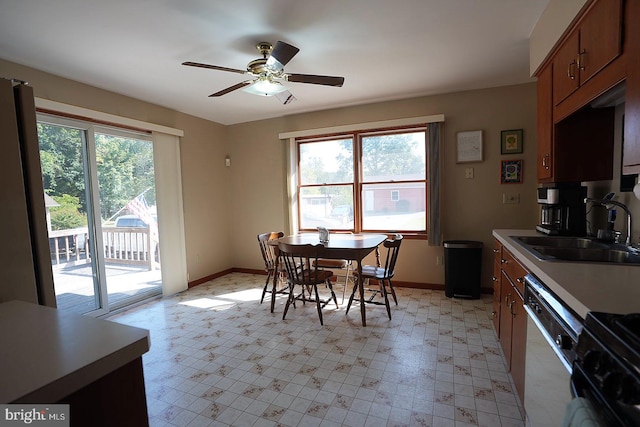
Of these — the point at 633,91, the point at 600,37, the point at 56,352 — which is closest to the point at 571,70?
the point at 600,37

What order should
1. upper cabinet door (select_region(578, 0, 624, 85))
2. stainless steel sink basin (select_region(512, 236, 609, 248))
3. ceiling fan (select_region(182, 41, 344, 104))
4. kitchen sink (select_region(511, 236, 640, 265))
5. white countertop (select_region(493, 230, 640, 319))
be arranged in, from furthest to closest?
ceiling fan (select_region(182, 41, 344, 104)) → stainless steel sink basin (select_region(512, 236, 609, 248)) → kitchen sink (select_region(511, 236, 640, 265)) → upper cabinet door (select_region(578, 0, 624, 85)) → white countertop (select_region(493, 230, 640, 319))

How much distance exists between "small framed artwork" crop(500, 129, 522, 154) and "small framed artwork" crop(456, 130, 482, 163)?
246 mm

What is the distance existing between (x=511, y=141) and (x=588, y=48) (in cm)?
209

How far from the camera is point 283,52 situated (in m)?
1.98

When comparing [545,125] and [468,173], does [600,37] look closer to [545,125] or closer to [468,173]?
[545,125]

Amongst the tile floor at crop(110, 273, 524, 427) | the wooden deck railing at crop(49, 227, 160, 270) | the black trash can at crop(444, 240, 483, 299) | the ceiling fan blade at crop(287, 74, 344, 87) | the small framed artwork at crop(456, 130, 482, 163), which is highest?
the ceiling fan blade at crop(287, 74, 344, 87)

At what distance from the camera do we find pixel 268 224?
4.79 metres

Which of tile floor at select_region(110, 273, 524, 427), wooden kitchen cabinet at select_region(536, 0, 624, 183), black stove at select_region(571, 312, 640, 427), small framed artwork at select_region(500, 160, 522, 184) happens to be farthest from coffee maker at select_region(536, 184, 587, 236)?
black stove at select_region(571, 312, 640, 427)

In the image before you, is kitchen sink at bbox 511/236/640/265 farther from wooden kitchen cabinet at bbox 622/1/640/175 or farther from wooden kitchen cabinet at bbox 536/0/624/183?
wooden kitchen cabinet at bbox 622/1/640/175

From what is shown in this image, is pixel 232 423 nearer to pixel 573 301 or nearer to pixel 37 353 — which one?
pixel 37 353

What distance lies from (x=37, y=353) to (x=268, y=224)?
13.4ft

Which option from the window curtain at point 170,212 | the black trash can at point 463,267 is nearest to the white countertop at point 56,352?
the window curtain at point 170,212

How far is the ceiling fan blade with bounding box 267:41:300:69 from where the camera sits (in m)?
1.91
